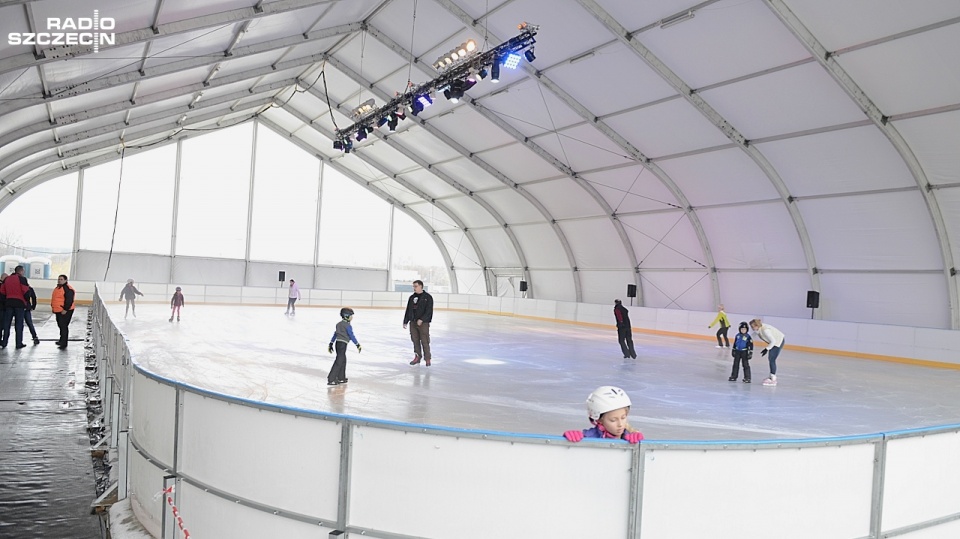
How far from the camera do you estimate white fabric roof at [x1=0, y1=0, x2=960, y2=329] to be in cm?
1564

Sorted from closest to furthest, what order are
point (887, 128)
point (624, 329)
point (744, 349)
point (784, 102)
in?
1. point (744, 349)
2. point (624, 329)
3. point (887, 128)
4. point (784, 102)

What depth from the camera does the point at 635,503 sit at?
3.30 m

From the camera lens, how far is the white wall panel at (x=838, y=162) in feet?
60.0

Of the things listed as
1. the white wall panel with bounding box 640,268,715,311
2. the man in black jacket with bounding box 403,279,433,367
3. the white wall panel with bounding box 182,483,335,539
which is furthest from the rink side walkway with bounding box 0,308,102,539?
the white wall panel with bounding box 640,268,715,311

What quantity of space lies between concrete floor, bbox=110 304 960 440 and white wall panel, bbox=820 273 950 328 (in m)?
2.53

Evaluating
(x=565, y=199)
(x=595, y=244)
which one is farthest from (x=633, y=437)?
(x=595, y=244)

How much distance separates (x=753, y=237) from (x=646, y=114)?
6.86 m

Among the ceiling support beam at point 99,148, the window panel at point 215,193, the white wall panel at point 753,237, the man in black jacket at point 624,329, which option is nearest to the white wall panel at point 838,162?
the white wall panel at point 753,237

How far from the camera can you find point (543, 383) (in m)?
11.6

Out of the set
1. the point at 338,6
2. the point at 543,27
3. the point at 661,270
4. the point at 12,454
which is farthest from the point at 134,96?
the point at 661,270

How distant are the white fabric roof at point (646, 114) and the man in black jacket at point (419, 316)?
853 cm

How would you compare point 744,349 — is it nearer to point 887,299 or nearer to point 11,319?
point 887,299

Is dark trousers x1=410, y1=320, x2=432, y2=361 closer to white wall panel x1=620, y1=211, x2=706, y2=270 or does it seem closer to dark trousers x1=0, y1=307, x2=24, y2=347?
dark trousers x1=0, y1=307, x2=24, y2=347

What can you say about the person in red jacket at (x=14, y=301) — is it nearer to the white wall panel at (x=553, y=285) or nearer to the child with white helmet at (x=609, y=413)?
the child with white helmet at (x=609, y=413)
